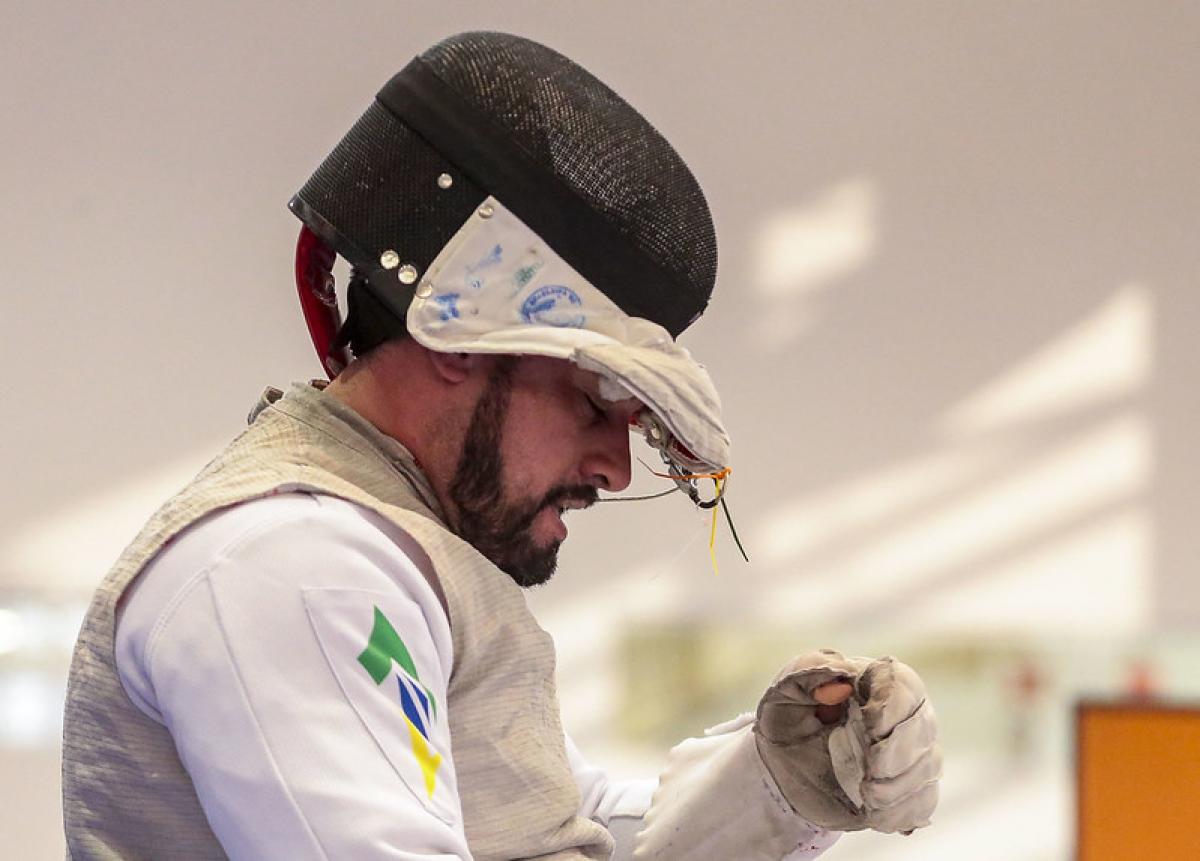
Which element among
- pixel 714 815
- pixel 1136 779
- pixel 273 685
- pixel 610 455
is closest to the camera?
pixel 273 685

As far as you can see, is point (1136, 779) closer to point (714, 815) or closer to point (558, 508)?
point (714, 815)

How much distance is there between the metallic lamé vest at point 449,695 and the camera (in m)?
0.95

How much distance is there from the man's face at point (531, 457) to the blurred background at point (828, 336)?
159cm

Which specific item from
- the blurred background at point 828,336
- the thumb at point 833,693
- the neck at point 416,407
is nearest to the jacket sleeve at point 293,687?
the neck at point 416,407

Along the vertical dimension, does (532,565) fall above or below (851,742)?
above

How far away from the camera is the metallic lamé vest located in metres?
0.95

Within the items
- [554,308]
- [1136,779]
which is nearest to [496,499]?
[554,308]

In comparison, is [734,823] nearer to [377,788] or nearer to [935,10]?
[377,788]

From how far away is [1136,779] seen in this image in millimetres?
2711

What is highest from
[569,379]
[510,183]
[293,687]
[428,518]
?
[510,183]

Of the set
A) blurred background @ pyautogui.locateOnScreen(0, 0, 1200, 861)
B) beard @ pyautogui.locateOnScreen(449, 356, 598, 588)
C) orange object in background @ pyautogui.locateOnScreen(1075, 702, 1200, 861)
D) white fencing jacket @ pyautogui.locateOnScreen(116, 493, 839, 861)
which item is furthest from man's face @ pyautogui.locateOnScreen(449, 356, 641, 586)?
orange object in background @ pyautogui.locateOnScreen(1075, 702, 1200, 861)

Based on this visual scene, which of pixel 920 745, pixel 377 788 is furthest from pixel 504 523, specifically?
pixel 920 745

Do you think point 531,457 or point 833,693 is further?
point 833,693

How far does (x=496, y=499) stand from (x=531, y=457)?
Answer: 4 centimetres
